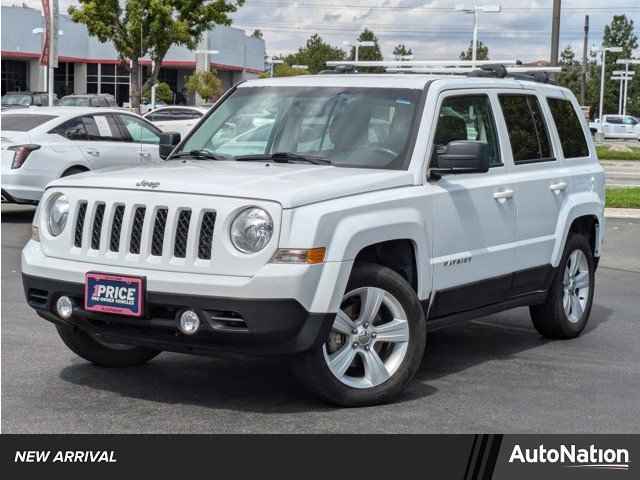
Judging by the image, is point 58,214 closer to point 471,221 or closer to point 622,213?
point 471,221

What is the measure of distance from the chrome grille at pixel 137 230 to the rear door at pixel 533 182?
2.69m

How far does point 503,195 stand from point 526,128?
85 centimetres

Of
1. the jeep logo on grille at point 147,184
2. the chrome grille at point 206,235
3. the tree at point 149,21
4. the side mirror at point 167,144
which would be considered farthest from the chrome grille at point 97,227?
the tree at point 149,21

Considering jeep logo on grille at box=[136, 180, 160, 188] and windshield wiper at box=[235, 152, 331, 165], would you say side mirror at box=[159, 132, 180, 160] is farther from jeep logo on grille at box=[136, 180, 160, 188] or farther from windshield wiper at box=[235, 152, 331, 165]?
jeep logo on grille at box=[136, 180, 160, 188]

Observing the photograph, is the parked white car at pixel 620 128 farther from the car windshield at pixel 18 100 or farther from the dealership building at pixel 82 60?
the car windshield at pixel 18 100

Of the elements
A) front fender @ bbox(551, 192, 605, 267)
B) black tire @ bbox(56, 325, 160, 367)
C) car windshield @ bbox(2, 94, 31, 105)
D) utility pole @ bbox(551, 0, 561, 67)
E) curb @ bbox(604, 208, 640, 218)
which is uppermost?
utility pole @ bbox(551, 0, 561, 67)

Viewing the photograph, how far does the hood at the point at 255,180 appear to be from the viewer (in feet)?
20.6

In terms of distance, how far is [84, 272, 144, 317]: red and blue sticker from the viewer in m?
6.30

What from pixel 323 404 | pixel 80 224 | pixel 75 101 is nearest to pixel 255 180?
pixel 80 224

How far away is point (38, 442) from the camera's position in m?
5.77

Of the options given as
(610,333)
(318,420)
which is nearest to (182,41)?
(610,333)

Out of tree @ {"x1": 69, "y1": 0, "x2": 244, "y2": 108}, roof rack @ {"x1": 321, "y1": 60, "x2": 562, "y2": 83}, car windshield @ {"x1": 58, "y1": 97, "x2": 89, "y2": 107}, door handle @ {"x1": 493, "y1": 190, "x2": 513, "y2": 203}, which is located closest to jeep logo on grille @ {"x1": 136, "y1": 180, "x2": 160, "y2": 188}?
door handle @ {"x1": 493, "y1": 190, "x2": 513, "y2": 203}

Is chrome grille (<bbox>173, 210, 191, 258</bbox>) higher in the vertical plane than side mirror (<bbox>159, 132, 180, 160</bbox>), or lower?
lower

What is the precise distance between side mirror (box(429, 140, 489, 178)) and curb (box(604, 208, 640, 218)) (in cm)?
1254
